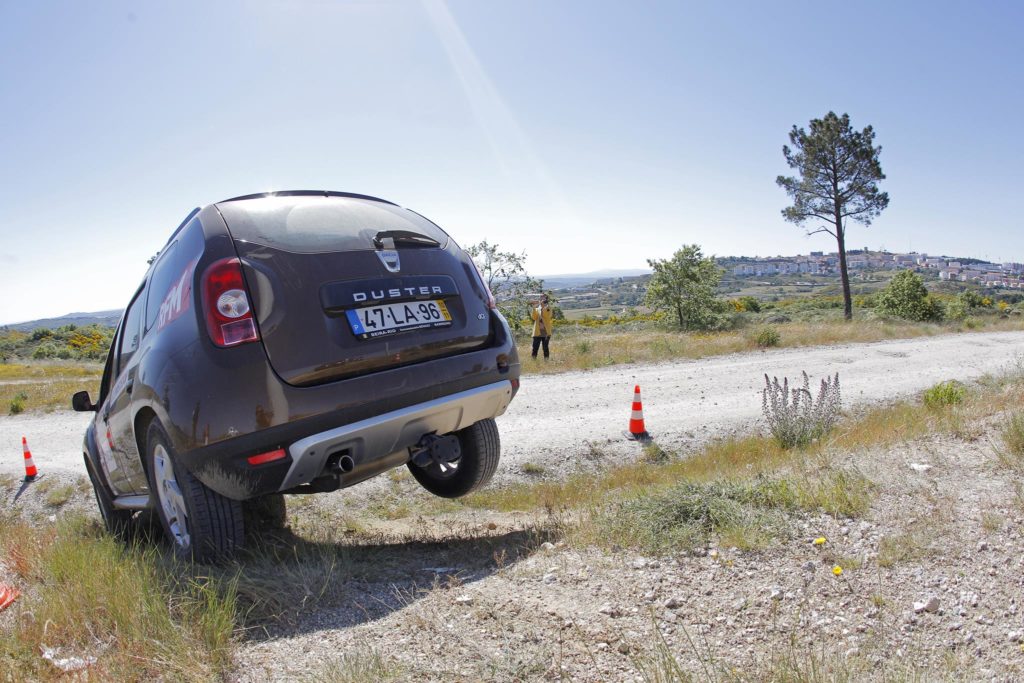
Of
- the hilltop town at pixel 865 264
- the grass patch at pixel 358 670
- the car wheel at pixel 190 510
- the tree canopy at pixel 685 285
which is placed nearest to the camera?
the grass patch at pixel 358 670

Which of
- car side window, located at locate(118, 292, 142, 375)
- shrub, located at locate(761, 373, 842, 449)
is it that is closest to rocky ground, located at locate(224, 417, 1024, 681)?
car side window, located at locate(118, 292, 142, 375)

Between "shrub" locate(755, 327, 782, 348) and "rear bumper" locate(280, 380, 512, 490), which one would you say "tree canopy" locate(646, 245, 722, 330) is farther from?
"rear bumper" locate(280, 380, 512, 490)

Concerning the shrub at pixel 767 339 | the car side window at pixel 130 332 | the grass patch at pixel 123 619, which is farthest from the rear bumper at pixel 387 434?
the shrub at pixel 767 339

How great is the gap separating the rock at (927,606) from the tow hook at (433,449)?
225 centimetres

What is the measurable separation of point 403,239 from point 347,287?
561 mm

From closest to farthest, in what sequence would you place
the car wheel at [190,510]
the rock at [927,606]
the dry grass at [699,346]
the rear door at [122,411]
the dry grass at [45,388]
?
the rock at [927,606], the car wheel at [190,510], the rear door at [122,411], the dry grass at [45,388], the dry grass at [699,346]

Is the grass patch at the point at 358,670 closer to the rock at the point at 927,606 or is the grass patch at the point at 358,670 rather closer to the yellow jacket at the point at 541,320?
the rock at the point at 927,606

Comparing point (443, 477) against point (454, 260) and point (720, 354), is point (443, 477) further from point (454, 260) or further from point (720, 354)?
point (720, 354)

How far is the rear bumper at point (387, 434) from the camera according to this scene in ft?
9.98

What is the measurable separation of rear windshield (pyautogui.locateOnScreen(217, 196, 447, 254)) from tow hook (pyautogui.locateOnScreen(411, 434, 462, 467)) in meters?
1.12

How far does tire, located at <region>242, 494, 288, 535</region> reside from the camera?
171 inches

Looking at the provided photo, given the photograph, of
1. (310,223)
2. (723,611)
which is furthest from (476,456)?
(723,611)

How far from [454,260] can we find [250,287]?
1.26 m

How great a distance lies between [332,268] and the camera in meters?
3.26
